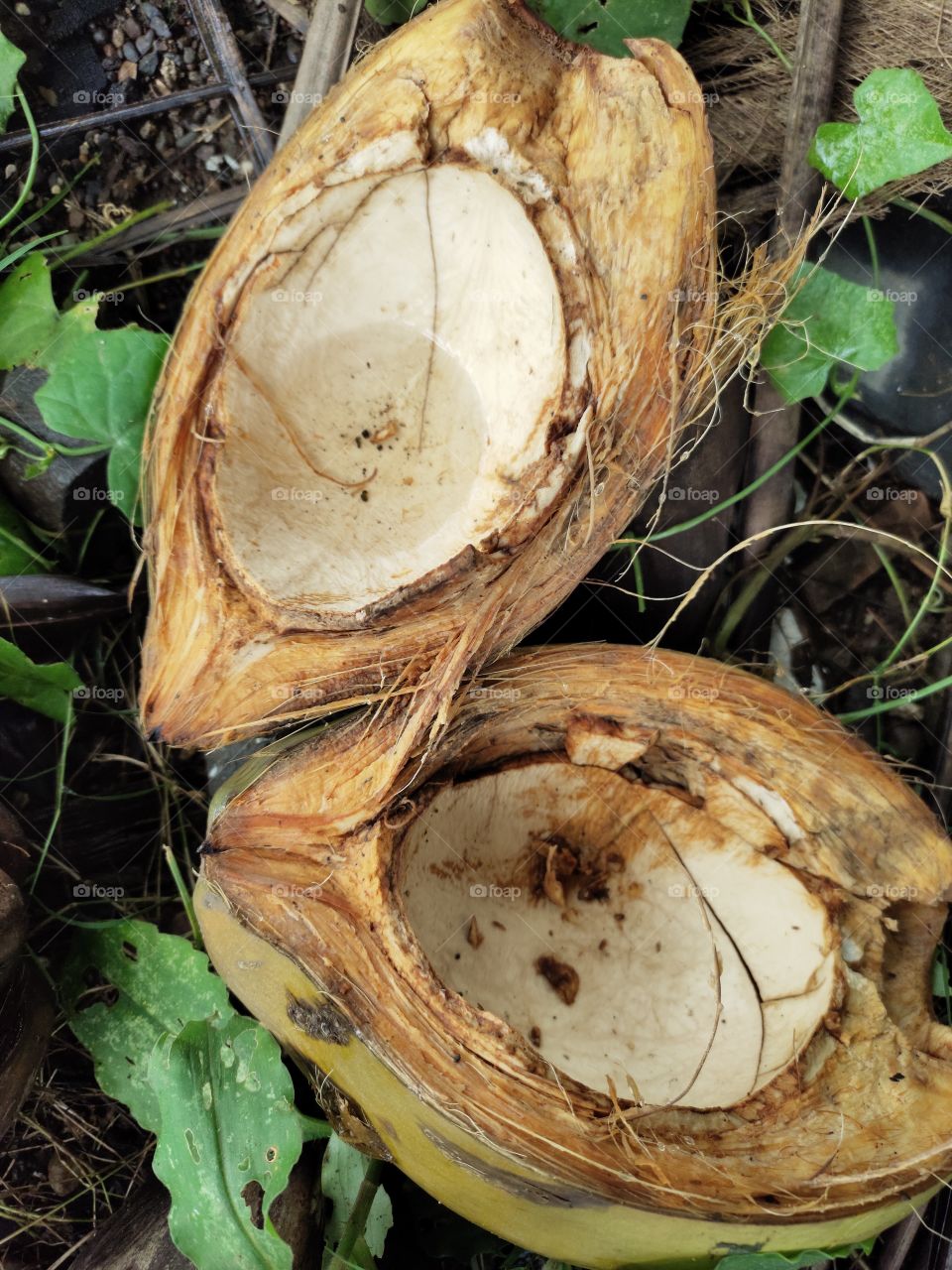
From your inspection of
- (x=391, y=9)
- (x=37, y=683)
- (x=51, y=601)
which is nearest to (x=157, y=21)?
(x=391, y=9)

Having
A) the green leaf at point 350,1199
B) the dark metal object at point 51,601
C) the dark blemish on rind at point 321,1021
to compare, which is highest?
the dark metal object at point 51,601

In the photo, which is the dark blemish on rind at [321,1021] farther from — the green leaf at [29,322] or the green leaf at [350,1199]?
the green leaf at [29,322]

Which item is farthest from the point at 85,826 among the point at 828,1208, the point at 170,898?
the point at 828,1208

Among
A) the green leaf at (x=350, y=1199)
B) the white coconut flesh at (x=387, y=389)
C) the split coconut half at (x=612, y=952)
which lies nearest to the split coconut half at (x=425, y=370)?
the white coconut flesh at (x=387, y=389)

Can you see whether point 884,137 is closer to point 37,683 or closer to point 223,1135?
point 37,683

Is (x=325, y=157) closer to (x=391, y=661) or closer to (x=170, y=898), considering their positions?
(x=391, y=661)

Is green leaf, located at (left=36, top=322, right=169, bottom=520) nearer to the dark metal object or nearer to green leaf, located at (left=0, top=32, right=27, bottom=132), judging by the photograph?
the dark metal object
